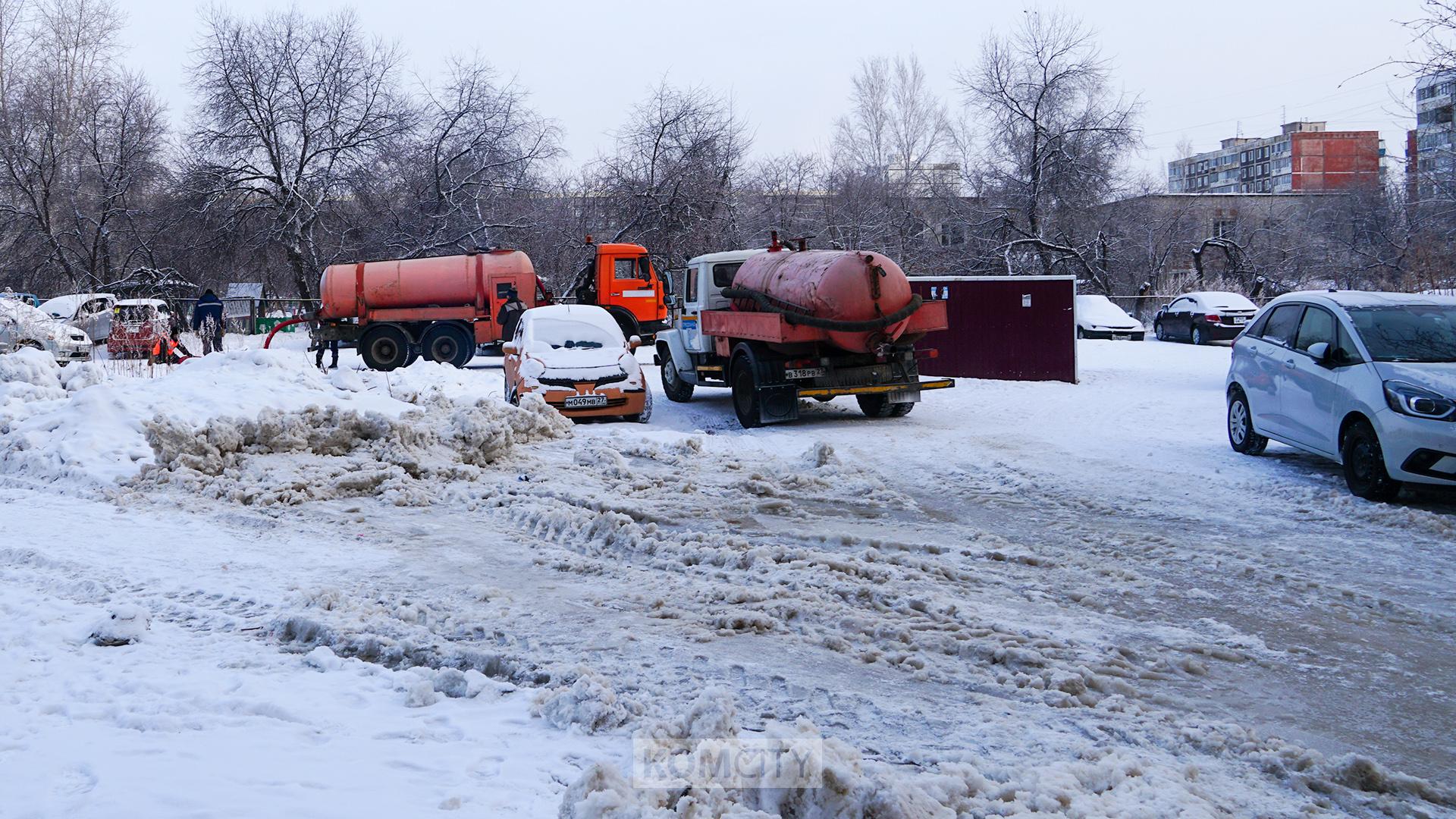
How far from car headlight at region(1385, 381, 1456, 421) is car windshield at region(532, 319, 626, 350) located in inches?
402

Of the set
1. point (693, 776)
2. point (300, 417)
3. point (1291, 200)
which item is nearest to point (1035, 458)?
point (300, 417)

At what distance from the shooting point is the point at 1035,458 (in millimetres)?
11391

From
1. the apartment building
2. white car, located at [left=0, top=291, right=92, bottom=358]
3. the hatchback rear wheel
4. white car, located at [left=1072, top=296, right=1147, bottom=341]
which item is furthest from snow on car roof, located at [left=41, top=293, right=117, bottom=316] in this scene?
the apartment building

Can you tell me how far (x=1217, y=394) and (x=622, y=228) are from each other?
2693cm

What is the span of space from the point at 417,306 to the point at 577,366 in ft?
42.1

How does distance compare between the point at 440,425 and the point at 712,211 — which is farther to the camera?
the point at 712,211

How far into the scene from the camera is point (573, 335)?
16422mm

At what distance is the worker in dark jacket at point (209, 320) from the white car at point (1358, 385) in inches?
899

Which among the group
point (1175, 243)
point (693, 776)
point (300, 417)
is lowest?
point (693, 776)

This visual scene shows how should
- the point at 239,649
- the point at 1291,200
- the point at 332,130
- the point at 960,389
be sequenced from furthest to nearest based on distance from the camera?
the point at 1291,200
the point at 332,130
the point at 960,389
the point at 239,649

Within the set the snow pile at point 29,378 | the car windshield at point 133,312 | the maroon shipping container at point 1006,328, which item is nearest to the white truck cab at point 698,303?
the maroon shipping container at point 1006,328

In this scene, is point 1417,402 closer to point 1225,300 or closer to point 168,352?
point 168,352

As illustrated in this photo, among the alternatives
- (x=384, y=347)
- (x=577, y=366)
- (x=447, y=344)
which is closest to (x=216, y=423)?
(x=577, y=366)

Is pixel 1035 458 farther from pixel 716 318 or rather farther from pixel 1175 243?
pixel 1175 243
